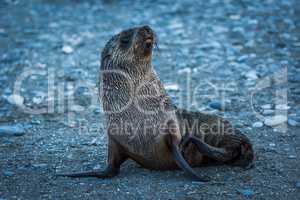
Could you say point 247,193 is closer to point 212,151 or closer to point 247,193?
point 247,193

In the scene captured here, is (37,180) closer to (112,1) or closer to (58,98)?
(58,98)

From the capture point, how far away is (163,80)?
A: 7742 millimetres

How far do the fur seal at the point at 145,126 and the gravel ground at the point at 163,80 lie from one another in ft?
0.41

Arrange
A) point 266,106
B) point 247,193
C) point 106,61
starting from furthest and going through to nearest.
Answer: point 266,106, point 106,61, point 247,193

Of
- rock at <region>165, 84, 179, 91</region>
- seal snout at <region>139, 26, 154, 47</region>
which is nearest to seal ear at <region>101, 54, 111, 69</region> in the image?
seal snout at <region>139, 26, 154, 47</region>

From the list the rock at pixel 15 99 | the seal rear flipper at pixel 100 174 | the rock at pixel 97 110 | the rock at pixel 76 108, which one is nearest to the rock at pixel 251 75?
the rock at pixel 97 110

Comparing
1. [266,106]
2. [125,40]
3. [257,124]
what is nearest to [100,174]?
[125,40]

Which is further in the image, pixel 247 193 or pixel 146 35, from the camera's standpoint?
pixel 146 35

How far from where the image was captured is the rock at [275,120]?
590cm

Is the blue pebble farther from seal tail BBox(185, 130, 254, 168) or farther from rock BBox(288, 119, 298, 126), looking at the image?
seal tail BBox(185, 130, 254, 168)

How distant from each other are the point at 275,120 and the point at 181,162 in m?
1.78

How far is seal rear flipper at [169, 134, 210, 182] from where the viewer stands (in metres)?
4.51

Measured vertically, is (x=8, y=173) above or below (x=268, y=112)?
below

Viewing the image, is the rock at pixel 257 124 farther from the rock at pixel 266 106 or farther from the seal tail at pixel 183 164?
the seal tail at pixel 183 164
